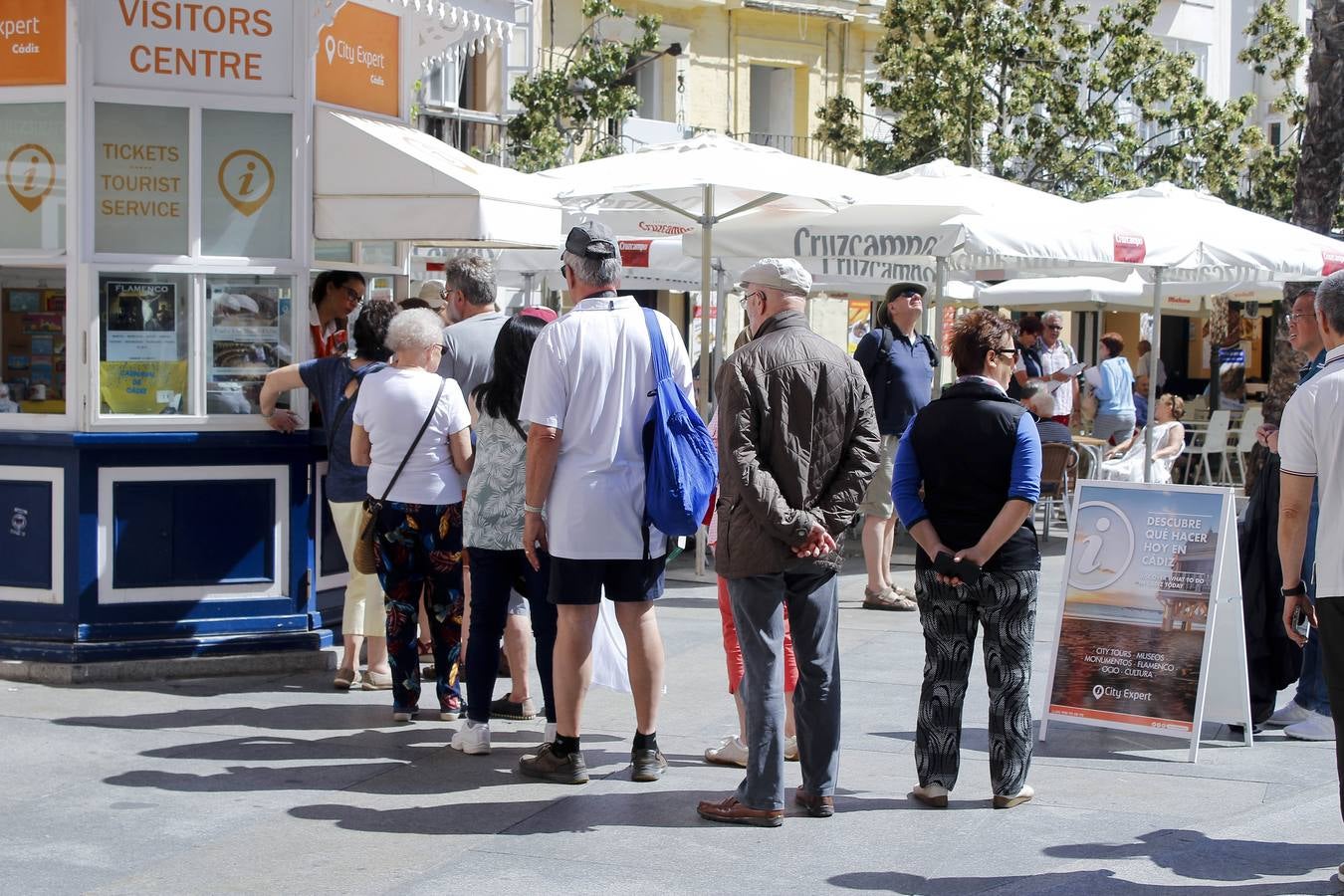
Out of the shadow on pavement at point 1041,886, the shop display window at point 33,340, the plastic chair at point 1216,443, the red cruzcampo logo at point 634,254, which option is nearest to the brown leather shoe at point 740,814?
the shadow on pavement at point 1041,886

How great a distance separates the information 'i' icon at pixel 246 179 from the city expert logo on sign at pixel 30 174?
74 cm

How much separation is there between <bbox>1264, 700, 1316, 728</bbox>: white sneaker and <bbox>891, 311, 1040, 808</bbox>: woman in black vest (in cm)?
183

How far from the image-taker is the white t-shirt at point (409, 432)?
6.71 meters

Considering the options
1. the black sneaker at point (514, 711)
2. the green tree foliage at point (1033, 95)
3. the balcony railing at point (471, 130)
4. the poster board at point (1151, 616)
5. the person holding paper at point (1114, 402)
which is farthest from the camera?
the balcony railing at point (471, 130)

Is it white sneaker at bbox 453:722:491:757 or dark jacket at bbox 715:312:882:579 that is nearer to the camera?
dark jacket at bbox 715:312:882:579

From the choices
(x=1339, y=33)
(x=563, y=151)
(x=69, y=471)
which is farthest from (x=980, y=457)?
(x=563, y=151)

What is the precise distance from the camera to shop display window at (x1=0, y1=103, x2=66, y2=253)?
24.6 feet

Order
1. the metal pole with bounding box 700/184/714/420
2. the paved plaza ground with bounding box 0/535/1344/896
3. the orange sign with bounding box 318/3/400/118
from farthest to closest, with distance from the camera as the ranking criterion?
1. the metal pole with bounding box 700/184/714/420
2. the orange sign with bounding box 318/3/400/118
3. the paved plaza ground with bounding box 0/535/1344/896

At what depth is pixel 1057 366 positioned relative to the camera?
50.2 feet

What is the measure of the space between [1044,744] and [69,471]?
4.31m

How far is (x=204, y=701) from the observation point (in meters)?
7.16

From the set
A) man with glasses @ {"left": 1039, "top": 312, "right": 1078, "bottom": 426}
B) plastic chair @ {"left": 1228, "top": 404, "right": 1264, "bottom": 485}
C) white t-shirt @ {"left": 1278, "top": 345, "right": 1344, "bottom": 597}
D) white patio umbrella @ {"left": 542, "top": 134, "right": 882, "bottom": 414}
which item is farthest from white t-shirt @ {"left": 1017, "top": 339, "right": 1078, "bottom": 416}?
white t-shirt @ {"left": 1278, "top": 345, "right": 1344, "bottom": 597}

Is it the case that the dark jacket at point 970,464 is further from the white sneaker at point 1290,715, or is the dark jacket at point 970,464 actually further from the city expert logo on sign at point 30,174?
the city expert logo on sign at point 30,174

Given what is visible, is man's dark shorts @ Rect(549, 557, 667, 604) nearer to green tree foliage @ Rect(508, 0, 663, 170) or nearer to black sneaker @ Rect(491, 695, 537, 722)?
black sneaker @ Rect(491, 695, 537, 722)
